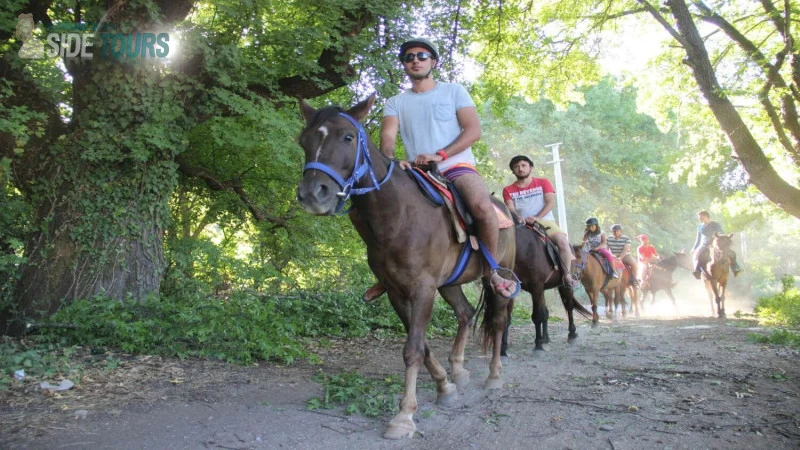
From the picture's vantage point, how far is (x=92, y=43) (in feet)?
22.9

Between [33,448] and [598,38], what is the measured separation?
A: 15996mm

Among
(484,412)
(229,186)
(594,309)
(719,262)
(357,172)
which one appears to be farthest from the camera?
(719,262)

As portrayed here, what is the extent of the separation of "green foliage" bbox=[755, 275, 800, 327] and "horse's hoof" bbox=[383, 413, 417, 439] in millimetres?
11173

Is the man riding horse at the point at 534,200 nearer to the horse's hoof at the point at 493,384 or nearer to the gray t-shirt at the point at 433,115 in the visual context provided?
the horse's hoof at the point at 493,384

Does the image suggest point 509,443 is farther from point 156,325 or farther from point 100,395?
point 156,325

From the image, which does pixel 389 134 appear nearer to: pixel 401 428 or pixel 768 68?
pixel 401 428

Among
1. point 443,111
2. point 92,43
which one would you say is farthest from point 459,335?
point 92,43

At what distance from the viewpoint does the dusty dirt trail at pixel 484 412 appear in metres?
3.68

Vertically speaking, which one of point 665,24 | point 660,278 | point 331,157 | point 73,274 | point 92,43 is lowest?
point 73,274

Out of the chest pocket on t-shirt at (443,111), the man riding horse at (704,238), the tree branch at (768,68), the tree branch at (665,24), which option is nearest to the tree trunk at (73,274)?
the chest pocket on t-shirt at (443,111)

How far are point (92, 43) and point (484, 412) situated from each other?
6.41 metres

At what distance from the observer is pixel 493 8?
1238cm

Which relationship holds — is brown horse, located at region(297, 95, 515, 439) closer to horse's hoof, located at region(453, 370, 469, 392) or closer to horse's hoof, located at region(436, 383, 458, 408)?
horse's hoof, located at region(436, 383, 458, 408)

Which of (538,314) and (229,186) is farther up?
(229,186)
